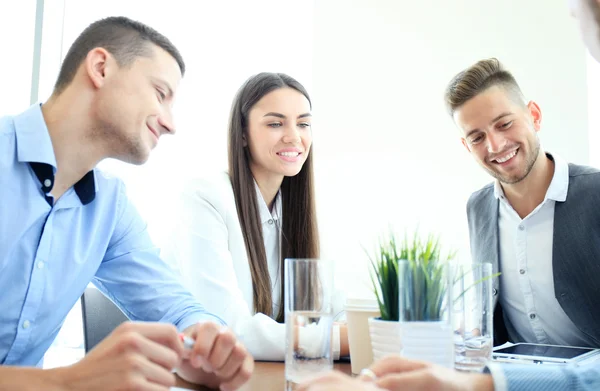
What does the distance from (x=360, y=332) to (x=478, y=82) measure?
142 cm

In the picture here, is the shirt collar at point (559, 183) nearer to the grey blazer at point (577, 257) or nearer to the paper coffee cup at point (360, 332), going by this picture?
the grey blazer at point (577, 257)

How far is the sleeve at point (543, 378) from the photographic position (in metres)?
0.88

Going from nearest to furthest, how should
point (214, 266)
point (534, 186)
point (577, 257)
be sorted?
point (214, 266), point (577, 257), point (534, 186)

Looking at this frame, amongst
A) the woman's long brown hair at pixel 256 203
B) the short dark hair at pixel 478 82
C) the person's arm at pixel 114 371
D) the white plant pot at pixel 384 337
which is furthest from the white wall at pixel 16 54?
the white plant pot at pixel 384 337

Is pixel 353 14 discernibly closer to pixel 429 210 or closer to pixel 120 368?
pixel 429 210

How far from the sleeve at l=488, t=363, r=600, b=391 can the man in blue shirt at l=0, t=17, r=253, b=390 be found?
452mm

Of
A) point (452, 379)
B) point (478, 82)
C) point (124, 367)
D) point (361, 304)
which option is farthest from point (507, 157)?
point (124, 367)

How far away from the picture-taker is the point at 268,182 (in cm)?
237

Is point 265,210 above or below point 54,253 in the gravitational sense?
above

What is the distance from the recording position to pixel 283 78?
2375 mm

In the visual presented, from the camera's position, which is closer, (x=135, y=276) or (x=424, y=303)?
(x=424, y=303)

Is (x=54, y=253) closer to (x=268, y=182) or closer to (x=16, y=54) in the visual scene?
(x=268, y=182)

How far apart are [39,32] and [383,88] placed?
2.07 m

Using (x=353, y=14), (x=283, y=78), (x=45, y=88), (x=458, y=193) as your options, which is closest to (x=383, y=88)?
(x=353, y=14)
